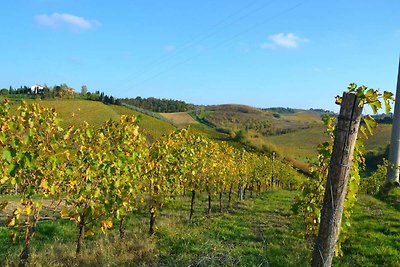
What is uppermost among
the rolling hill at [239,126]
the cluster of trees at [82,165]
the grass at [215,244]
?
the rolling hill at [239,126]

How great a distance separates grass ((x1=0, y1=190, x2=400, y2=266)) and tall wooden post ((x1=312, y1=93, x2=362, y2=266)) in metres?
2.19

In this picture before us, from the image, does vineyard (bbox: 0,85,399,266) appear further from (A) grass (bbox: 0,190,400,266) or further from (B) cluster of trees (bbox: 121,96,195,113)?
(B) cluster of trees (bbox: 121,96,195,113)

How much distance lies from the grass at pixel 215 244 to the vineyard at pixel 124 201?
4 centimetres

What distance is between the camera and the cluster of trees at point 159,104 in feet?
399

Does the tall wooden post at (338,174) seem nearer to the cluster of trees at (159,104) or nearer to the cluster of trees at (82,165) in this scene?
the cluster of trees at (82,165)

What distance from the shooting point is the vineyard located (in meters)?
6.08

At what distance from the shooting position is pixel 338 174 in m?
3.90

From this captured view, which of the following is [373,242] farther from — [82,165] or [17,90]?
[17,90]

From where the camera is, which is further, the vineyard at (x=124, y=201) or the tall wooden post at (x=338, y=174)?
the vineyard at (x=124, y=201)

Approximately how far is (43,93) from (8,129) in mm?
84163

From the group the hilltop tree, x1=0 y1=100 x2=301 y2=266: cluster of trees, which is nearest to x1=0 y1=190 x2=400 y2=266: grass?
x1=0 y1=100 x2=301 y2=266: cluster of trees

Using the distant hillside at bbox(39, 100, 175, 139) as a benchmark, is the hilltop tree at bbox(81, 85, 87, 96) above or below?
above

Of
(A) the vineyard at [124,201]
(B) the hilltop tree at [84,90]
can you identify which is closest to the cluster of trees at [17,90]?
(B) the hilltop tree at [84,90]

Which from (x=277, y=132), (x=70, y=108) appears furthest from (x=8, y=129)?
(x=277, y=132)
